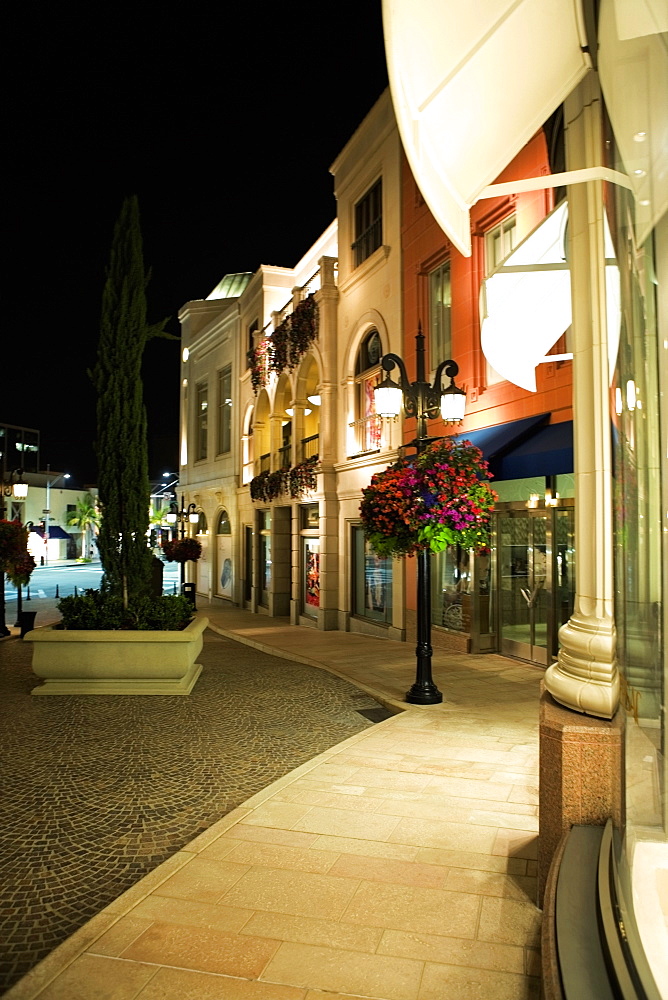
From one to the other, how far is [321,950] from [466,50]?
422cm

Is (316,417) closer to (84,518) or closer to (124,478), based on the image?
(124,478)

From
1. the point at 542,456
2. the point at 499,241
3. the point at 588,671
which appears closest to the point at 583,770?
the point at 588,671

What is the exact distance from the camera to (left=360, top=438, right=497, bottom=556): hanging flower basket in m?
8.02

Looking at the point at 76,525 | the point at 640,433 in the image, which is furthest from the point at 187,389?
the point at 76,525

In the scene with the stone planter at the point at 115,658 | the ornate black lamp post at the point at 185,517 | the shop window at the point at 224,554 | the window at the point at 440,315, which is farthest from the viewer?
the ornate black lamp post at the point at 185,517

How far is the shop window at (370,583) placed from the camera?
51.4 feet

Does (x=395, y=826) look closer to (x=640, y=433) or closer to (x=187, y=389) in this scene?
(x=640, y=433)

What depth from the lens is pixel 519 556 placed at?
460 inches

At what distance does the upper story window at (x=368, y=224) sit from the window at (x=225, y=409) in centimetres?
1149

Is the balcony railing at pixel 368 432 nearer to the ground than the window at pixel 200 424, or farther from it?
nearer to the ground

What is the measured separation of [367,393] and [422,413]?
7.97 meters

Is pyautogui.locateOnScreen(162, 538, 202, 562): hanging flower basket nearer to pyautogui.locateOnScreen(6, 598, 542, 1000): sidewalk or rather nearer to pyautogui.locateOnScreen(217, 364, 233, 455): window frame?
pyautogui.locateOnScreen(217, 364, 233, 455): window frame

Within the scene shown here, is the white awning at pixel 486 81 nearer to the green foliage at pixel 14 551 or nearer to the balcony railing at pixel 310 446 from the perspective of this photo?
the green foliage at pixel 14 551

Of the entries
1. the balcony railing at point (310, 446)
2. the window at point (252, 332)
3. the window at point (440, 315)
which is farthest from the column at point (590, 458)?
the window at point (252, 332)
